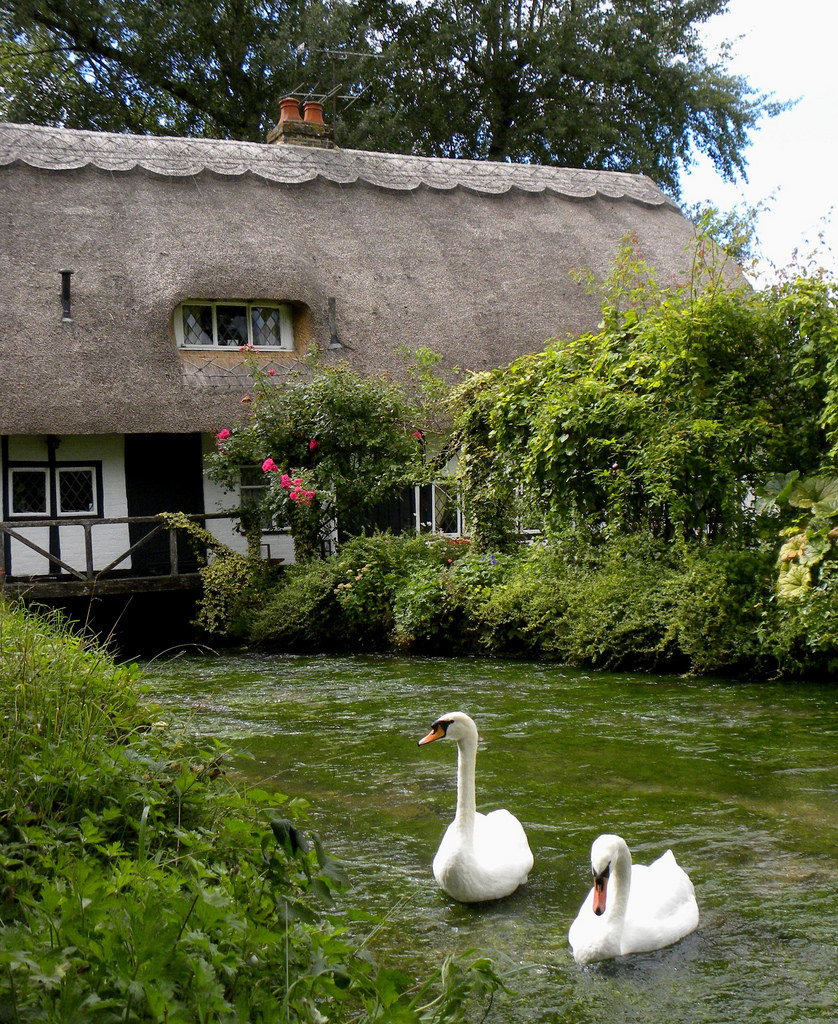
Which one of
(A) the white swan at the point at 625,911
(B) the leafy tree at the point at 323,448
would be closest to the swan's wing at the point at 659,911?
(A) the white swan at the point at 625,911

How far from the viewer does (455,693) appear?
9.10 meters

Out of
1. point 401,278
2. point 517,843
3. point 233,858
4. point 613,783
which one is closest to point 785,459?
point 613,783

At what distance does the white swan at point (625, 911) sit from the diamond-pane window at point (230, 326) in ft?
42.7

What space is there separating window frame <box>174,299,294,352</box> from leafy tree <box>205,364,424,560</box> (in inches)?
78.1

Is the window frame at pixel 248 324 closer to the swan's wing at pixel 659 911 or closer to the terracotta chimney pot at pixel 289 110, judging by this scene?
the terracotta chimney pot at pixel 289 110

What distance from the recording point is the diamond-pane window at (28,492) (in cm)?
1470

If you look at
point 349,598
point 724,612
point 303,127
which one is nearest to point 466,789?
point 724,612

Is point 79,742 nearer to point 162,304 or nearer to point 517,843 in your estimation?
point 517,843

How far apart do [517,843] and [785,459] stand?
6022 millimetres

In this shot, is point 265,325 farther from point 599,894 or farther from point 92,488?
point 599,894

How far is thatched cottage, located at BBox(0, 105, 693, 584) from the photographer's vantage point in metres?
14.4

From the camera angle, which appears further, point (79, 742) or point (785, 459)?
point (785, 459)

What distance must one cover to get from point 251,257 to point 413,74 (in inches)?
494

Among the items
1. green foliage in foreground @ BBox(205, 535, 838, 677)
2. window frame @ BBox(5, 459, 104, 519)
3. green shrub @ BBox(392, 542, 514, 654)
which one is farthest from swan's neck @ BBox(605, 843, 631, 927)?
window frame @ BBox(5, 459, 104, 519)
